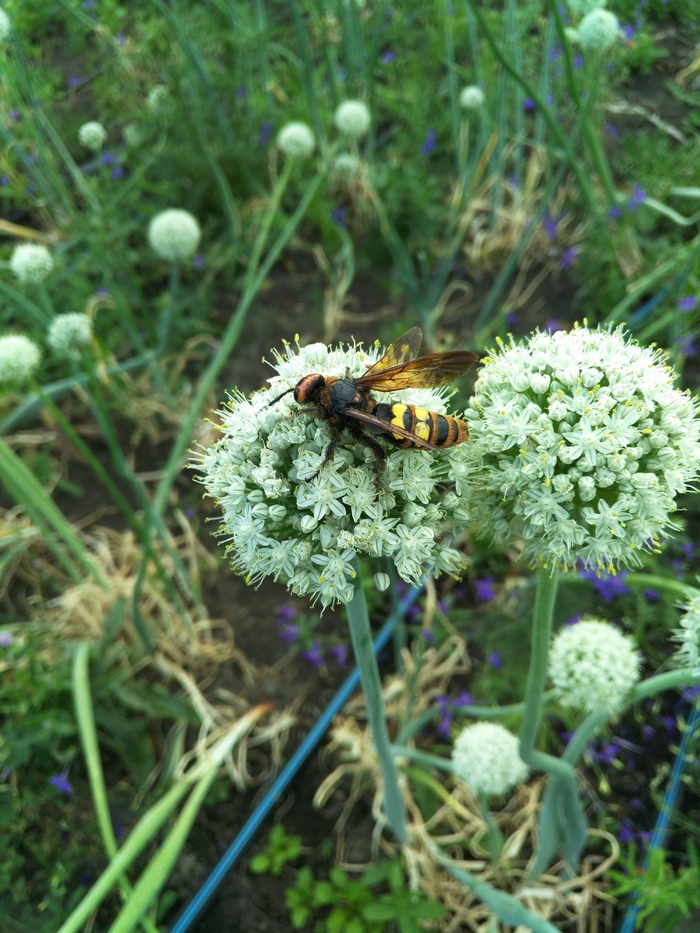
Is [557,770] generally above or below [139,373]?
below

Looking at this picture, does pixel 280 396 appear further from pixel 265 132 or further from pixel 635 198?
pixel 265 132

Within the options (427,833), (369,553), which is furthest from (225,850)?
(369,553)

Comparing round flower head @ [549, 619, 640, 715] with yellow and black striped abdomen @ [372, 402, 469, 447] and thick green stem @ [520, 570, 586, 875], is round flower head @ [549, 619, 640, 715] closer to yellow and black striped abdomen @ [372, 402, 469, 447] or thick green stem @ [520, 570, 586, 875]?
thick green stem @ [520, 570, 586, 875]

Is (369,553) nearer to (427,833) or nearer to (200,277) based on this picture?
(427,833)

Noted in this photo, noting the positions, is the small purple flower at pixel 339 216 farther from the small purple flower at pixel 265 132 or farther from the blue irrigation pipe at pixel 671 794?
the blue irrigation pipe at pixel 671 794

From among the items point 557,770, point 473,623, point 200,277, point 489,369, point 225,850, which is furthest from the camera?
point 200,277

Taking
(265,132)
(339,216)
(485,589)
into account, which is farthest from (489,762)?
(265,132)

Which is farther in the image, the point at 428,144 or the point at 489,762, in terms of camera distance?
the point at 428,144
